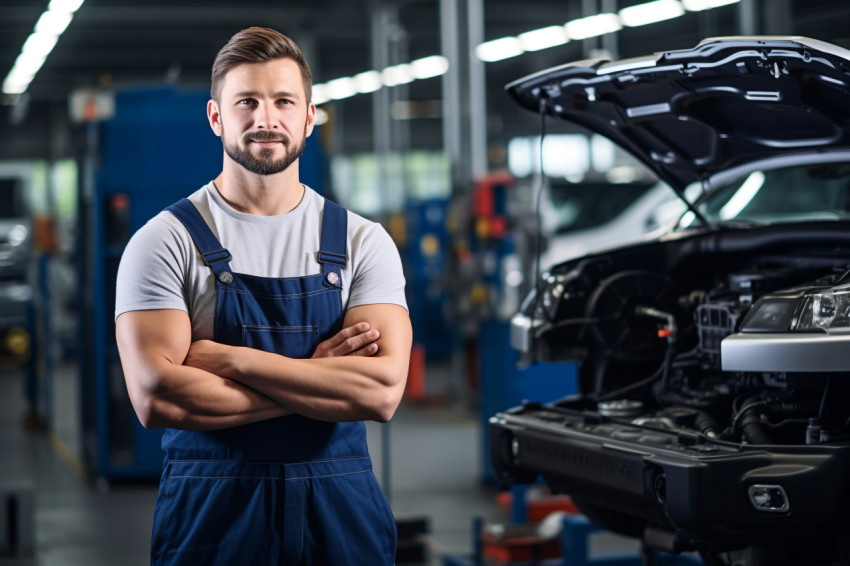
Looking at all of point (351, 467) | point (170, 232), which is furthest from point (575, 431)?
point (170, 232)

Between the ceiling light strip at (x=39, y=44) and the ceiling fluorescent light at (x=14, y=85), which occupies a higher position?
the ceiling fluorescent light at (x=14, y=85)

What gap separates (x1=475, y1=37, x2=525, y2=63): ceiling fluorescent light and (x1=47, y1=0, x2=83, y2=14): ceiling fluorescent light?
5.79m

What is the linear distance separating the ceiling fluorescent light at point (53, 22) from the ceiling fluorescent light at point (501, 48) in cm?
584

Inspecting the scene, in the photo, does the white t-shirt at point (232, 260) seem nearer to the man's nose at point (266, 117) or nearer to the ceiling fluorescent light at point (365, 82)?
the man's nose at point (266, 117)

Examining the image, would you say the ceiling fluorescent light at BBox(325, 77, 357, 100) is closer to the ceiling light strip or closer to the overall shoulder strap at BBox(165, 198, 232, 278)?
the ceiling light strip

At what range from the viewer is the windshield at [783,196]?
164 inches

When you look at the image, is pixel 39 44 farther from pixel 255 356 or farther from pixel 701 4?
pixel 255 356

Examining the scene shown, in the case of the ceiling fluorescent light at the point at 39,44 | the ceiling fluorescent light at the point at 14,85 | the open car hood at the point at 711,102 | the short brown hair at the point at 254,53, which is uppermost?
the ceiling fluorescent light at the point at 14,85

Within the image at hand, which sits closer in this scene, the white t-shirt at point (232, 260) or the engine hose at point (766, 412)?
the white t-shirt at point (232, 260)

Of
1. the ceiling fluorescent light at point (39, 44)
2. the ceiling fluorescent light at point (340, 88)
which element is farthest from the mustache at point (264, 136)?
the ceiling fluorescent light at point (340, 88)

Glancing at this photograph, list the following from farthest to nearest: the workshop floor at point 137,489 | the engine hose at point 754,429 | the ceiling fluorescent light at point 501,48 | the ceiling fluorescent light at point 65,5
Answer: the ceiling fluorescent light at point 501,48 → the ceiling fluorescent light at point 65,5 → the workshop floor at point 137,489 → the engine hose at point 754,429

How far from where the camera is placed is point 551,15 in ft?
59.8

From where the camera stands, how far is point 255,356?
86.2 inches

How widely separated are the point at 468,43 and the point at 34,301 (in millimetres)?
4582
